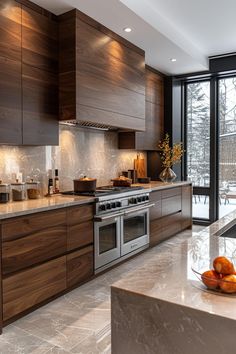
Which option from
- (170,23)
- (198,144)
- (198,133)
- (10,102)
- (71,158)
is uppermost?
(170,23)

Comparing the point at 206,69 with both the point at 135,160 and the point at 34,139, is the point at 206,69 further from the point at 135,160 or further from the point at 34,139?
the point at 34,139

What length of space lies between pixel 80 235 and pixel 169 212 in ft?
7.23

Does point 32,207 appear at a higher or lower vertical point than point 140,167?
lower

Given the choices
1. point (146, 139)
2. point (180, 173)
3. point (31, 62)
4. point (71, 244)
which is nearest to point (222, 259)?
point (71, 244)

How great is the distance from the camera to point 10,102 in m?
2.73

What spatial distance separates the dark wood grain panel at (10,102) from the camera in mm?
2666

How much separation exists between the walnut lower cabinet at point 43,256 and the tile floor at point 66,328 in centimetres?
10

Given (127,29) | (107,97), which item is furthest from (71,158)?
(127,29)

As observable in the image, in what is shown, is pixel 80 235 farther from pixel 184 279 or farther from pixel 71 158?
pixel 184 279

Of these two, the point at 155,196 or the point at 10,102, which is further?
the point at 155,196

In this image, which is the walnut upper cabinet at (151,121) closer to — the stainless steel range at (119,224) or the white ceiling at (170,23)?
the white ceiling at (170,23)

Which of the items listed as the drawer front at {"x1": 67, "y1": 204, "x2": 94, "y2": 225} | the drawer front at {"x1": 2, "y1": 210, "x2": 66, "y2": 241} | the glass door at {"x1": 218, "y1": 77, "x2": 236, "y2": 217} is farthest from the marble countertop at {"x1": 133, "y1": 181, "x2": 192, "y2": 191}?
the drawer front at {"x1": 2, "y1": 210, "x2": 66, "y2": 241}

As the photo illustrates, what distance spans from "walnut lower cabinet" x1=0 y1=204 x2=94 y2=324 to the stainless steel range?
0.48 ft

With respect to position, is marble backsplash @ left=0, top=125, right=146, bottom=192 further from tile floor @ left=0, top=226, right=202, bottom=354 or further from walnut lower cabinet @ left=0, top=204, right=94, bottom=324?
tile floor @ left=0, top=226, right=202, bottom=354
